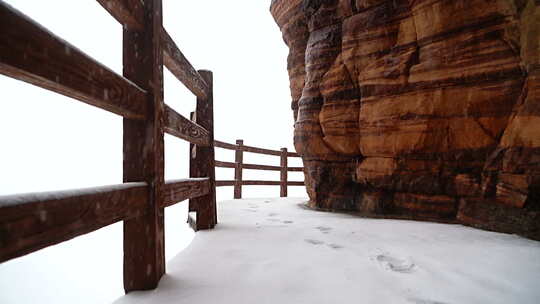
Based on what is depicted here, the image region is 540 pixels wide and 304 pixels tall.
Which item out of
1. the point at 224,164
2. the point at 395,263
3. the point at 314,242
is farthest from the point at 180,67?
the point at 224,164

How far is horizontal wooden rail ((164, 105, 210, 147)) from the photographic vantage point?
173 centimetres

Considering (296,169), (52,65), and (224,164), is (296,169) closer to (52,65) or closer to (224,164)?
(224,164)

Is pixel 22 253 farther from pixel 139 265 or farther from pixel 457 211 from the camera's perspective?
pixel 457 211

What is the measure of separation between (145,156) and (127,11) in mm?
694

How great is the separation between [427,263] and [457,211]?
2260 mm

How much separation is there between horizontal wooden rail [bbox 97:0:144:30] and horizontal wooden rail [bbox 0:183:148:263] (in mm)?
773

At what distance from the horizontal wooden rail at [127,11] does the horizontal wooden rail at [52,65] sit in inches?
11.9

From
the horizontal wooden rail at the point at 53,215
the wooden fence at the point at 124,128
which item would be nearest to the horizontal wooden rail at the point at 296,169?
the wooden fence at the point at 124,128

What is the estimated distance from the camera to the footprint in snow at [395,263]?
5.49ft

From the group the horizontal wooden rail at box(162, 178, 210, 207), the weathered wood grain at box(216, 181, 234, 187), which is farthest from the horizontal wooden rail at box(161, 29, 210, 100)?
the weathered wood grain at box(216, 181, 234, 187)

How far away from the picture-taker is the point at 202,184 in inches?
102

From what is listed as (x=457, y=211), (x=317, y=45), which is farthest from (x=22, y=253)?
(x=317, y=45)

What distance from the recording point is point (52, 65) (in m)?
0.79

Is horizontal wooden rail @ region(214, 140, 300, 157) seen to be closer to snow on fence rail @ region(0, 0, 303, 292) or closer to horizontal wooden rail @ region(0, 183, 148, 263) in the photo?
snow on fence rail @ region(0, 0, 303, 292)
